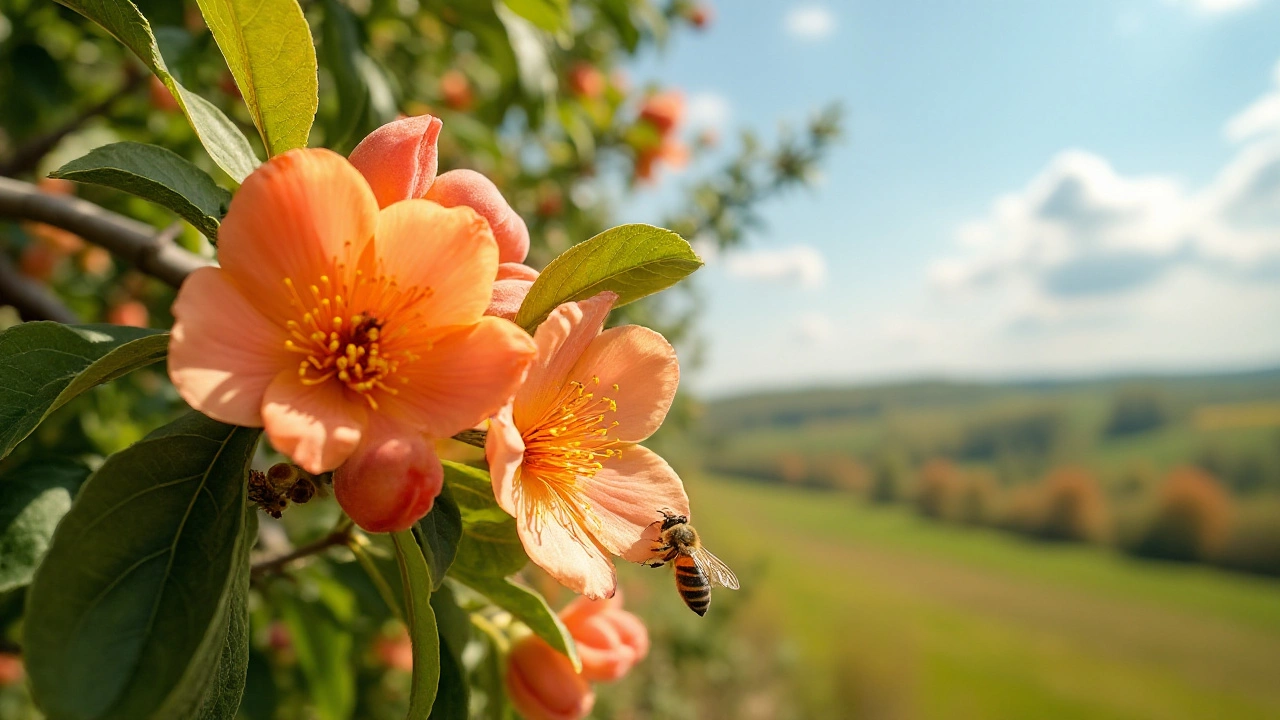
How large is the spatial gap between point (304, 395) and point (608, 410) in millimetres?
299

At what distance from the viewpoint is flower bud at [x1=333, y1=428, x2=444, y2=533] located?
60 cm

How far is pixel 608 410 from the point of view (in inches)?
32.1

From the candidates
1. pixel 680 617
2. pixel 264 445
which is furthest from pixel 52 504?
pixel 680 617

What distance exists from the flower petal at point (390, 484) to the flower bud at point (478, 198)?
9.8 inches

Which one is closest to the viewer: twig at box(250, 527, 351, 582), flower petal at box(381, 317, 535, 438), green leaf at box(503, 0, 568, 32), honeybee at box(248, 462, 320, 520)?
flower petal at box(381, 317, 535, 438)

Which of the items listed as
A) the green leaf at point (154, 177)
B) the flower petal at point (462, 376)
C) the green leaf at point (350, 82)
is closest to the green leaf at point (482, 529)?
the flower petal at point (462, 376)

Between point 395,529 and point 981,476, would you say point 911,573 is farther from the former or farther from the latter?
point 395,529

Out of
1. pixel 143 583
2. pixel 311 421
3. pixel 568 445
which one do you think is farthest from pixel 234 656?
pixel 568 445

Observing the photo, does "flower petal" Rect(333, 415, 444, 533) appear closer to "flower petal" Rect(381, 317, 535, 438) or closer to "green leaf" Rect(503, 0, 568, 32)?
"flower petal" Rect(381, 317, 535, 438)

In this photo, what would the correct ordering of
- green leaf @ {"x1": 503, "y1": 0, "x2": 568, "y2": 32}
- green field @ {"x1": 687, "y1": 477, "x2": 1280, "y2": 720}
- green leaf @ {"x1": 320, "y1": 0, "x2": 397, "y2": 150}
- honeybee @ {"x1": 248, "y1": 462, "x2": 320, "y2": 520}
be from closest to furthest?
honeybee @ {"x1": 248, "y1": 462, "x2": 320, "y2": 520}
green leaf @ {"x1": 320, "y1": 0, "x2": 397, "y2": 150}
green leaf @ {"x1": 503, "y1": 0, "x2": 568, "y2": 32}
green field @ {"x1": 687, "y1": 477, "x2": 1280, "y2": 720}

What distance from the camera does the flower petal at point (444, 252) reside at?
2.21ft

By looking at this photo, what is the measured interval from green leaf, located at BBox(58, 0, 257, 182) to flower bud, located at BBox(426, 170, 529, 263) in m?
0.21

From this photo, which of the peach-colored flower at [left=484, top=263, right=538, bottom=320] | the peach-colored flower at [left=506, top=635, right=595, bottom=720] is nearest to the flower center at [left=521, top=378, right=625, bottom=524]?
the peach-colored flower at [left=484, top=263, right=538, bottom=320]

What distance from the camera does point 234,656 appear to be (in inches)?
26.5
